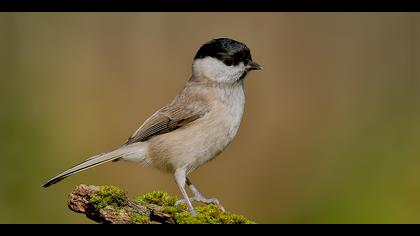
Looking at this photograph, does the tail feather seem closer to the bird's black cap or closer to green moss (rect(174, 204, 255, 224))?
green moss (rect(174, 204, 255, 224))

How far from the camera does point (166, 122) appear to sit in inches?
192

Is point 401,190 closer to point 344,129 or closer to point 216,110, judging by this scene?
point 344,129

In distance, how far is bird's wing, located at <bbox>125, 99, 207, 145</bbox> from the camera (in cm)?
485

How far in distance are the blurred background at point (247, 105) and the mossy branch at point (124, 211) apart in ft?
8.31

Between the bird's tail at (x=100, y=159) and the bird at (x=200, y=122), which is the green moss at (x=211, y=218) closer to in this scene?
the bird at (x=200, y=122)

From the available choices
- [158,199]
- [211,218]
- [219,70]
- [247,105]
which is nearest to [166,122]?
[219,70]

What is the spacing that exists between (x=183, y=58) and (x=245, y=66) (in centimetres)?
270

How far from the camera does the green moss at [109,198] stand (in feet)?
12.0

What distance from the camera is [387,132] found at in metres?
7.18

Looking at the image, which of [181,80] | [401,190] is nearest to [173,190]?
[181,80]

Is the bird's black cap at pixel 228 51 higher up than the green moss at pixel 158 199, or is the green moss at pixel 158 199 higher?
the bird's black cap at pixel 228 51

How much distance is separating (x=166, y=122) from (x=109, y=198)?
1.35 m

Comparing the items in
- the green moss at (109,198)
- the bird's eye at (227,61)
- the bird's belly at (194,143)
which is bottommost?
the green moss at (109,198)

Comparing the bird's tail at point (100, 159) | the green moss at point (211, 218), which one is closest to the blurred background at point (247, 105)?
the bird's tail at point (100, 159)
